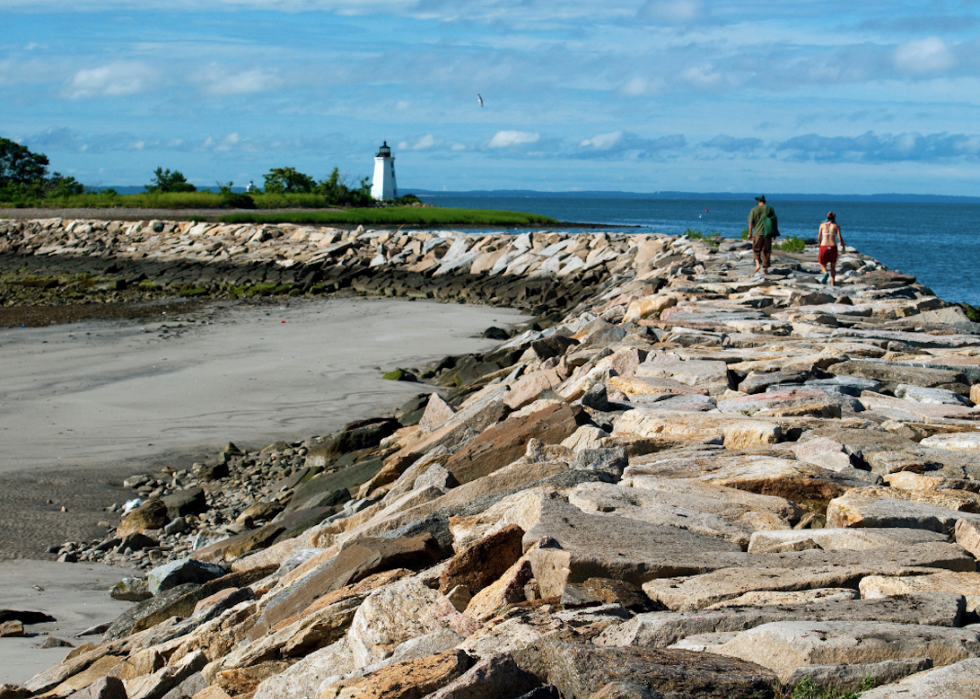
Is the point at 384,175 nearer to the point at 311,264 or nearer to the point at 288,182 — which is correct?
the point at 288,182

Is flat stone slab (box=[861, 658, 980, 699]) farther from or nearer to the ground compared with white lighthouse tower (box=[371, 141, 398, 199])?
nearer to the ground

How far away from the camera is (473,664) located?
2.54m

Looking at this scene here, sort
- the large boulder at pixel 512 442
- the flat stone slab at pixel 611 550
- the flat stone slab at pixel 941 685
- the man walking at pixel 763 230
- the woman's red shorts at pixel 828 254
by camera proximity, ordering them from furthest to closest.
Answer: the man walking at pixel 763 230 < the woman's red shorts at pixel 828 254 < the large boulder at pixel 512 442 < the flat stone slab at pixel 611 550 < the flat stone slab at pixel 941 685

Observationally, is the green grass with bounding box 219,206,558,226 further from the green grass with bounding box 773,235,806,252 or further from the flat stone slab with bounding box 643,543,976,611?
the flat stone slab with bounding box 643,543,976,611

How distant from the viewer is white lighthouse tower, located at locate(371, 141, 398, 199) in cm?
6341

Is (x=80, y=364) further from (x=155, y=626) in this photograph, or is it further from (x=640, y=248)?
(x=640, y=248)

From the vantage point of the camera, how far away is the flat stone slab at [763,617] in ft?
8.39

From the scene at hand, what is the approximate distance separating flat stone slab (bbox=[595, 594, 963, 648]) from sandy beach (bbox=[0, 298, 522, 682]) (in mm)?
3242

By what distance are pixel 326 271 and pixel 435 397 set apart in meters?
21.3

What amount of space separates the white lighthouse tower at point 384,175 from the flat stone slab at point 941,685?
62.1 m

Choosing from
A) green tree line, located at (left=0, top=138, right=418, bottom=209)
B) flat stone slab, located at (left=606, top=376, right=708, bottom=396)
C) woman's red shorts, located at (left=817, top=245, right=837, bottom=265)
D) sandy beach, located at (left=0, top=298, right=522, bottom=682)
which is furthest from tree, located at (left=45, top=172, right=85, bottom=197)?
flat stone slab, located at (left=606, top=376, right=708, bottom=396)

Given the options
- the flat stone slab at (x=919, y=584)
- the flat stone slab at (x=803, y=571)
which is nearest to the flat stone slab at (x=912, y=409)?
the flat stone slab at (x=803, y=571)

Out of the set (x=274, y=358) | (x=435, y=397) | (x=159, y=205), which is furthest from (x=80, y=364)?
(x=159, y=205)

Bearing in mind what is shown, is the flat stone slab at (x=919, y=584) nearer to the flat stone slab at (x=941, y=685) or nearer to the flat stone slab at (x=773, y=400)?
the flat stone slab at (x=941, y=685)
